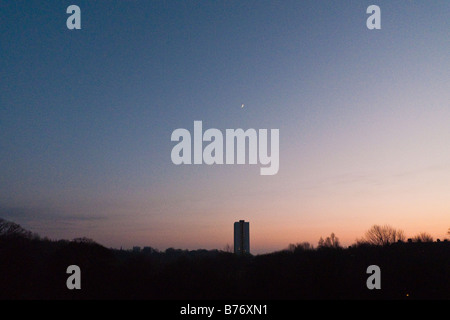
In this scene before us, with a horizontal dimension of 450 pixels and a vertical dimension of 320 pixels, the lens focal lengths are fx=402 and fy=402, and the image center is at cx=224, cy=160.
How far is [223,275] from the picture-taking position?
58.5 m

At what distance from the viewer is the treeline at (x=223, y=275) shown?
45.7m

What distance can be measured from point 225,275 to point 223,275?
299 millimetres

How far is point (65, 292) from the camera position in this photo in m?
46.7

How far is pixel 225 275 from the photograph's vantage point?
192ft

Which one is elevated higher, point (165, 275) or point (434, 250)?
point (434, 250)

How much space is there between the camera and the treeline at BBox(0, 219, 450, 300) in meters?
45.7

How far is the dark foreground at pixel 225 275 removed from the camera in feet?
150

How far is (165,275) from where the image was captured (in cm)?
5659
